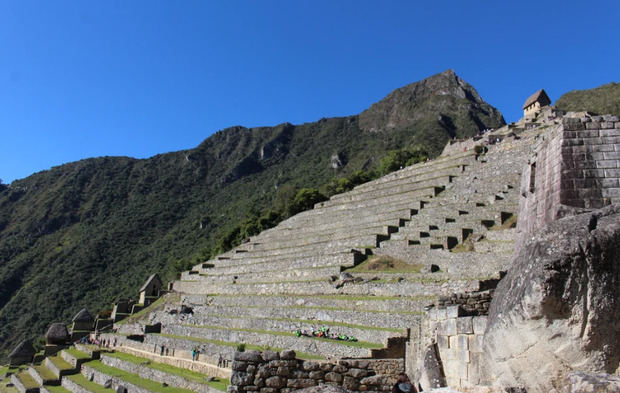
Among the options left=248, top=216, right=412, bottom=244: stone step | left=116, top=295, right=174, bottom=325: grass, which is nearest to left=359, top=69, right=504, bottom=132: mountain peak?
left=248, top=216, right=412, bottom=244: stone step

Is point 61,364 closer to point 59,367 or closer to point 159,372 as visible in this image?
point 59,367

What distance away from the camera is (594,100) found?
54.1 metres

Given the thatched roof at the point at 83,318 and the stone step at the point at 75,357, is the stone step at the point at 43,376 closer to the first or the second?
the stone step at the point at 75,357

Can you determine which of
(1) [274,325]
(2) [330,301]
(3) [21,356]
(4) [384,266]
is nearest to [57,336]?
(3) [21,356]

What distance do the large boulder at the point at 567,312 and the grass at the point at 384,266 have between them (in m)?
12.4

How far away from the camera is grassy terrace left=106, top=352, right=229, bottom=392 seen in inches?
440

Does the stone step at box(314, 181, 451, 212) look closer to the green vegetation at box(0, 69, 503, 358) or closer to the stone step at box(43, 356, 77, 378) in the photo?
the green vegetation at box(0, 69, 503, 358)

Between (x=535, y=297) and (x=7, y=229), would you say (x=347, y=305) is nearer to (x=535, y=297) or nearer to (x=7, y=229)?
(x=535, y=297)

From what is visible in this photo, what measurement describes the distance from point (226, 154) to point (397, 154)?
221 feet

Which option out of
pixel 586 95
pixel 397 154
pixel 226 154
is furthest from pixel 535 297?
pixel 226 154

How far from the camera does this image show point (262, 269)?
22.6 meters

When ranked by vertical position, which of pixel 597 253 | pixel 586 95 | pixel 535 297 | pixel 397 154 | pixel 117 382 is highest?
pixel 586 95

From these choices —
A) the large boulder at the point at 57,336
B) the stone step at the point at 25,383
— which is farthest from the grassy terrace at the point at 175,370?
the large boulder at the point at 57,336

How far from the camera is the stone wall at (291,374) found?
19.6 ft
